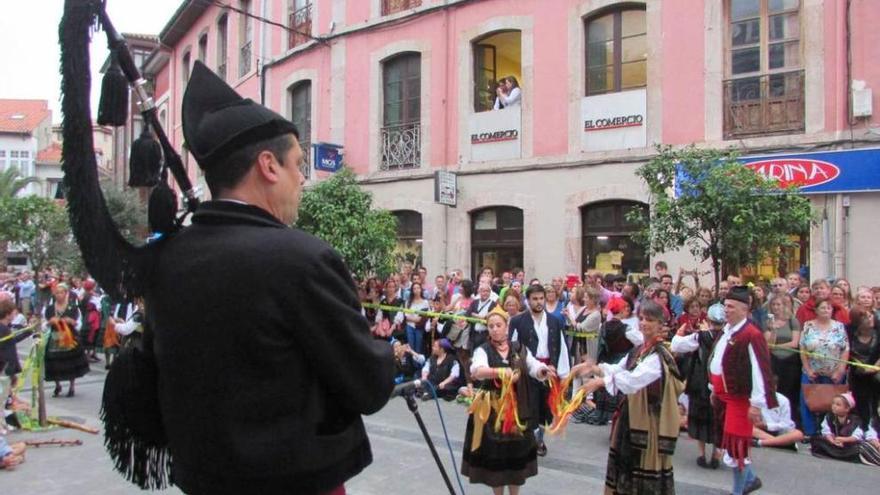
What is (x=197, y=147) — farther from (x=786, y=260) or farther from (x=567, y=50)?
(x=567, y=50)

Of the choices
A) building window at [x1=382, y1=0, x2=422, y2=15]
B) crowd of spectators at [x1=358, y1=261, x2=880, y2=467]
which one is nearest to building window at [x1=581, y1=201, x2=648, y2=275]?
crowd of spectators at [x1=358, y1=261, x2=880, y2=467]

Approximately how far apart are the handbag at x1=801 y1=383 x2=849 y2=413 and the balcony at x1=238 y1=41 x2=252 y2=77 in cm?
1937

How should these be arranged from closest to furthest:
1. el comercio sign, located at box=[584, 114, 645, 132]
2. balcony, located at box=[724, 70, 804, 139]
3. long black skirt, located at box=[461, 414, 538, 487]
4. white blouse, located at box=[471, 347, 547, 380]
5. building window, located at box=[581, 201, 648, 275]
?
long black skirt, located at box=[461, 414, 538, 487] < white blouse, located at box=[471, 347, 547, 380] < balcony, located at box=[724, 70, 804, 139] < el comercio sign, located at box=[584, 114, 645, 132] < building window, located at box=[581, 201, 648, 275]

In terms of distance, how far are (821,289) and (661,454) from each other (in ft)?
15.3

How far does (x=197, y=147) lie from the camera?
1971 millimetres

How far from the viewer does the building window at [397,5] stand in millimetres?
17172

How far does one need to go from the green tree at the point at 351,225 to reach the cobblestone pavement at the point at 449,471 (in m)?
4.99

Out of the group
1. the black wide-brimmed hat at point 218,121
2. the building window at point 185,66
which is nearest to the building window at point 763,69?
the black wide-brimmed hat at point 218,121

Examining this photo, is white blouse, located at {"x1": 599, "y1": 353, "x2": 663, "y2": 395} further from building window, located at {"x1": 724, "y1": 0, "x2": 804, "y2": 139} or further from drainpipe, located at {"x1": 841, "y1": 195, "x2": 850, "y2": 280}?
building window, located at {"x1": 724, "y1": 0, "x2": 804, "y2": 139}

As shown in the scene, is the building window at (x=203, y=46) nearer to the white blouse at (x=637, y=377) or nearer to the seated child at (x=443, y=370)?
the seated child at (x=443, y=370)

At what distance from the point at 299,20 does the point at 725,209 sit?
1505cm

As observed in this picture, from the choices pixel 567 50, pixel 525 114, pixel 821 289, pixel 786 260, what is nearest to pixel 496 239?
pixel 525 114

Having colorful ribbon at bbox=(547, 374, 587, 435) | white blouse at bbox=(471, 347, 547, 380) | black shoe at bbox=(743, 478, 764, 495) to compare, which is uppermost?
white blouse at bbox=(471, 347, 547, 380)

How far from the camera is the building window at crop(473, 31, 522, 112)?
53.1 feet
